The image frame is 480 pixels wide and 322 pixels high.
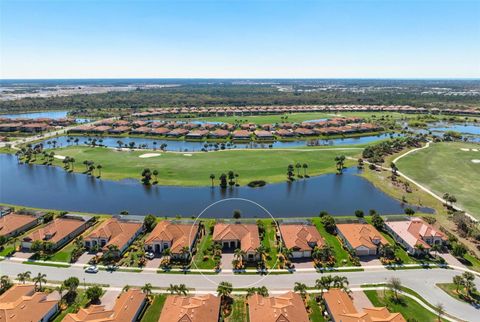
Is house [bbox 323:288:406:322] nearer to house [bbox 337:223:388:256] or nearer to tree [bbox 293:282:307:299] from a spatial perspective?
tree [bbox 293:282:307:299]

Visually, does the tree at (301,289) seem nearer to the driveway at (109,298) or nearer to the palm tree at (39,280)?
the driveway at (109,298)

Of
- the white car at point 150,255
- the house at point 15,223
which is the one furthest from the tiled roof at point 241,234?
the house at point 15,223

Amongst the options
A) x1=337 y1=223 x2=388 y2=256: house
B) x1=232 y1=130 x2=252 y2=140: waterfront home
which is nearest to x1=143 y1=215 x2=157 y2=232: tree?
x1=337 y1=223 x2=388 y2=256: house

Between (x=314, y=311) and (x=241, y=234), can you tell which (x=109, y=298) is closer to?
(x=241, y=234)

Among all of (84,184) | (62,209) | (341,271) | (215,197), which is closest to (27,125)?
(84,184)

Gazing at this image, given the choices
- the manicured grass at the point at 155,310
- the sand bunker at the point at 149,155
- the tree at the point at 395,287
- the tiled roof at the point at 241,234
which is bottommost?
the manicured grass at the point at 155,310

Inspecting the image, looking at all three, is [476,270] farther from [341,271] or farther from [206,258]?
[206,258]
